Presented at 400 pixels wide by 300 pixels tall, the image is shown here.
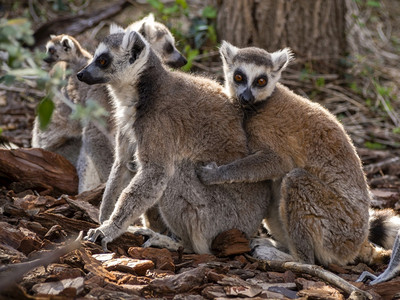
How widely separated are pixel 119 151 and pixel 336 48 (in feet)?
19.2

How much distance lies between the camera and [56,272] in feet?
13.2

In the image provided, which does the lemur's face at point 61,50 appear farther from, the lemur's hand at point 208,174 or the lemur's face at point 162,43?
the lemur's hand at point 208,174

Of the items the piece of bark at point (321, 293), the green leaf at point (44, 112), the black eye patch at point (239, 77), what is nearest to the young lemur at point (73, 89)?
the black eye patch at point (239, 77)

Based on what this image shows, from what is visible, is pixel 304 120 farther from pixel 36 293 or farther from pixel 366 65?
pixel 366 65

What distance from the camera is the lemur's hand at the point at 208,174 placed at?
5133 mm

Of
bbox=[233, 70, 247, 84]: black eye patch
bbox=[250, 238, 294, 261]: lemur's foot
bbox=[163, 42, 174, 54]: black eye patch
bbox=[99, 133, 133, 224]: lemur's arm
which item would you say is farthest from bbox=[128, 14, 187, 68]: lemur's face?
bbox=[250, 238, 294, 261]: lemur's foot

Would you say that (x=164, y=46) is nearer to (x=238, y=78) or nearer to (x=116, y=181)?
(x=238, y=78)

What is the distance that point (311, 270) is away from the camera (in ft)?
14.8

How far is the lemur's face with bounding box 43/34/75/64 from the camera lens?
784 cm

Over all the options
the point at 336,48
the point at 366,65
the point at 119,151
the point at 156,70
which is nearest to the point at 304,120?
the point at 156,70

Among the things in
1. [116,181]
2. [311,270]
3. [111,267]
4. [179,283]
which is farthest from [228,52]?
[179,283]

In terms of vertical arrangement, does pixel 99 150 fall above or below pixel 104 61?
below

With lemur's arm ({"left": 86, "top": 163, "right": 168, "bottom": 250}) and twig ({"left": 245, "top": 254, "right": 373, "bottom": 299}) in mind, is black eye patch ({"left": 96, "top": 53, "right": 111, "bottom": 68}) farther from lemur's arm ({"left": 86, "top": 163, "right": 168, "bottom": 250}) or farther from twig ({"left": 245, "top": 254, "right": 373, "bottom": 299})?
twig ({"left": 245, "top": 254, "right": 373, "bottom": 299})

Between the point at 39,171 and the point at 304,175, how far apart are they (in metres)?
3.19
